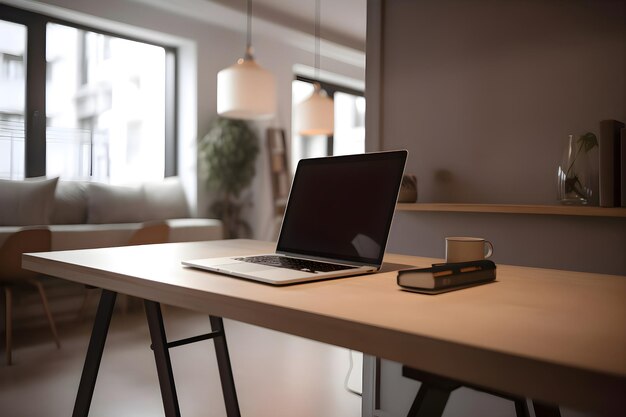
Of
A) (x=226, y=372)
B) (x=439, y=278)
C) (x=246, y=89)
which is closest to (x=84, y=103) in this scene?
(x=246, y=89)

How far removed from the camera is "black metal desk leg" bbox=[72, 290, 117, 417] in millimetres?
1535

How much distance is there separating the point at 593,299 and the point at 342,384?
5.84 feet

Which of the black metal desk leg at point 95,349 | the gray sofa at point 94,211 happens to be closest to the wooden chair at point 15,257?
the gray sofa at point 94,211

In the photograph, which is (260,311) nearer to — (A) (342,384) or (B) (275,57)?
(A) (342,384)

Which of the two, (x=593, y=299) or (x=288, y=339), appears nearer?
(x=593, y=299)

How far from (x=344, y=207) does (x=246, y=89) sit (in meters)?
2.43

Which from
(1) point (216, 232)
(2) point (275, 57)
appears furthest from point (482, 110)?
(2) point (275, 57)

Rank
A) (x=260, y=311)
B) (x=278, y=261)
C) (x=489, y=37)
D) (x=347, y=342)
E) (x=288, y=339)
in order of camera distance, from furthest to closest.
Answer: (x=288, y=339) < (x=489, y=37) < (x=278, y=261) < (x=260, y=311) < (x=347, y=342)

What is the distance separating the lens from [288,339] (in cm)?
337

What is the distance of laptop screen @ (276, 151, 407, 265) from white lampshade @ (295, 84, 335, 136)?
3.37 m

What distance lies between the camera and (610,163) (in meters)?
1.54

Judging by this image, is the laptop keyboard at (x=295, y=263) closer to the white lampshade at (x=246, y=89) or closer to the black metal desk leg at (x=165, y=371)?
the black metal desk leg at (x=165, y=371)

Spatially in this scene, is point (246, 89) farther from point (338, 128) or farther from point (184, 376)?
point (338, 128)

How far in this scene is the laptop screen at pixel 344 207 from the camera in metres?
1.20
